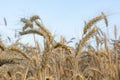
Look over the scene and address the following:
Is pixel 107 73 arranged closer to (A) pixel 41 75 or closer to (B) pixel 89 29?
(B) pixel 89 29

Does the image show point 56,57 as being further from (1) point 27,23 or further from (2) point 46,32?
(2) point 46,32

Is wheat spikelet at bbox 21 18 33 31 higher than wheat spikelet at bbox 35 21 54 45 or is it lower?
higher

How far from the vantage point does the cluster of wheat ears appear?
2.86m

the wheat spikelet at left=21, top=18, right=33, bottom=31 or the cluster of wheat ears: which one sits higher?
the wheat spikelet at left=21, top=18, right=33, bottom=31

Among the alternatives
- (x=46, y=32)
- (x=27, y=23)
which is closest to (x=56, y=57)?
(x=27, y=23)

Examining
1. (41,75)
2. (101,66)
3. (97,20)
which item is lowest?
(41,75)

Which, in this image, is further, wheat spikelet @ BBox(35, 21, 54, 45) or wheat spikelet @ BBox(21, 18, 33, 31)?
wheat spikelet @ BBox(21, 18, 33, 31)

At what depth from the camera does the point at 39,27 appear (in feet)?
11.0

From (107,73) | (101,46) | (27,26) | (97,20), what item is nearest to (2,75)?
(27,26)

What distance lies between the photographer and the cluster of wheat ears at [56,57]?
286 cm

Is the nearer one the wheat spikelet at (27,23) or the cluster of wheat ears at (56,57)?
the cluster of wheat ears at (56,57)

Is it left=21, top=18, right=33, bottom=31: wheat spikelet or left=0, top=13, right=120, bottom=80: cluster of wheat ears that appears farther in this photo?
left=21, top=18, right=33, bottom=31: wheat spikelet

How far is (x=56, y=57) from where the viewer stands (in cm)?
541

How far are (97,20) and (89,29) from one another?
0.65ft
